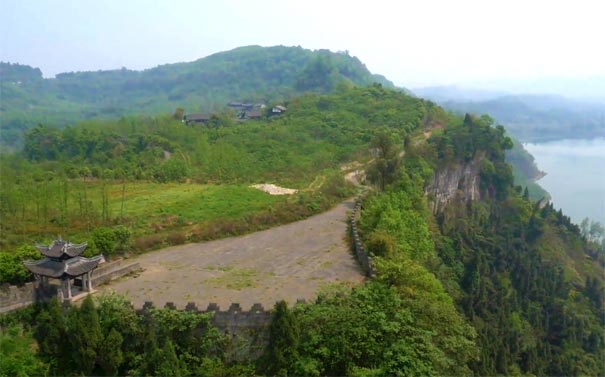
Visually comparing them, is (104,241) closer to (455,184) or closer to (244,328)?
(244,328)

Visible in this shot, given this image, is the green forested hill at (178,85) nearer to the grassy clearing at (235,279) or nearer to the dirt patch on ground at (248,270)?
the dirt patch on ground at (248,270)

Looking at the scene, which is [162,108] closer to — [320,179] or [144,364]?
[320,179]

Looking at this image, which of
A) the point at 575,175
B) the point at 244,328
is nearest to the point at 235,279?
the point at 244,328

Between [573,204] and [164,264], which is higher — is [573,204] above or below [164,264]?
below

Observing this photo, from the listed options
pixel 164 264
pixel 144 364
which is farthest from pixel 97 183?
pixel 144 364

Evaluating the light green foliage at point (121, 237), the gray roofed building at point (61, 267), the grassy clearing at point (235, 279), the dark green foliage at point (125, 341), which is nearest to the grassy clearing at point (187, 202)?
the light green foliage at point (121, 237)

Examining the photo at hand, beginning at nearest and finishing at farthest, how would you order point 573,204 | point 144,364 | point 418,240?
point 144,364 < point 418,240 < point 573,204

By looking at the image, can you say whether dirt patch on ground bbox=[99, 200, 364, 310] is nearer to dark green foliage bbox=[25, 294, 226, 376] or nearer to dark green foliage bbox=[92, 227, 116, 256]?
dark green foliage bbox=[92, 227, 116, 256]
